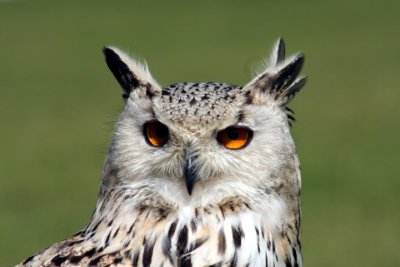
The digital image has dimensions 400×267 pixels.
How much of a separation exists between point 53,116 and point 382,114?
16.5ft

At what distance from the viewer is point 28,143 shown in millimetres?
15539

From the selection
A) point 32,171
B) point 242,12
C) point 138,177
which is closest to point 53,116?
point 32,171

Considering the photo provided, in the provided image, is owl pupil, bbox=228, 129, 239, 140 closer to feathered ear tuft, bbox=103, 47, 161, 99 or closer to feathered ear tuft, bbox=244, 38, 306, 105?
feathered ear tuft, bbox=244, 38, 306, 105

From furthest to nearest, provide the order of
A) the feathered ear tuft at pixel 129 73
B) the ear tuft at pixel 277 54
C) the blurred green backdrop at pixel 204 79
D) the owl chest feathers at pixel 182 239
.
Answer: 1. the blurred green backdrop at pixel 204 79
2. the ear tuft at pixel 277 54
3. the feathered ear tuft at pixel 129 73
4. the owl chest feathers at pixel 182 239

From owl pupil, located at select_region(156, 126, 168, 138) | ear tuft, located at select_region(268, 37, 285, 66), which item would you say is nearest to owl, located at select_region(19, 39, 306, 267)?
owl pupil, located at select_region(156, 126, 168, 138)

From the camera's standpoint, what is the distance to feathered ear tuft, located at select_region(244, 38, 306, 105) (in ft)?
14.5

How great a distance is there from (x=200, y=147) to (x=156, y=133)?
0.17 metres

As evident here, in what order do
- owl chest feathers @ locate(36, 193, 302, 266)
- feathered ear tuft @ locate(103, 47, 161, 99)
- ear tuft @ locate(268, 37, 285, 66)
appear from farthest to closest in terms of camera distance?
ear tuft @ locate(268, 37, 285, 66), feathered ear tuft @ locate(103, 47, 161, 99), owl chest feathers @ locate(36, 193, 302, 266)

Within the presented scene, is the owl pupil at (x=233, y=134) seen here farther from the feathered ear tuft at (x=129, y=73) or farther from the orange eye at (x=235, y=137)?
the feathered ear tuft at (x=129, y=73)

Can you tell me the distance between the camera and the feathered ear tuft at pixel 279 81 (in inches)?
174

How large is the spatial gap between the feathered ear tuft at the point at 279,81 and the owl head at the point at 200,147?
1.5 inches

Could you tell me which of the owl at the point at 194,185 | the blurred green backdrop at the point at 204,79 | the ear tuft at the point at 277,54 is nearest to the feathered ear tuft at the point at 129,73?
the owl at the point at 194,185

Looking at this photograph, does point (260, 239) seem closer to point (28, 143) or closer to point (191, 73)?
point (28, 143)

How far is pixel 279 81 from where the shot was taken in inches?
177
